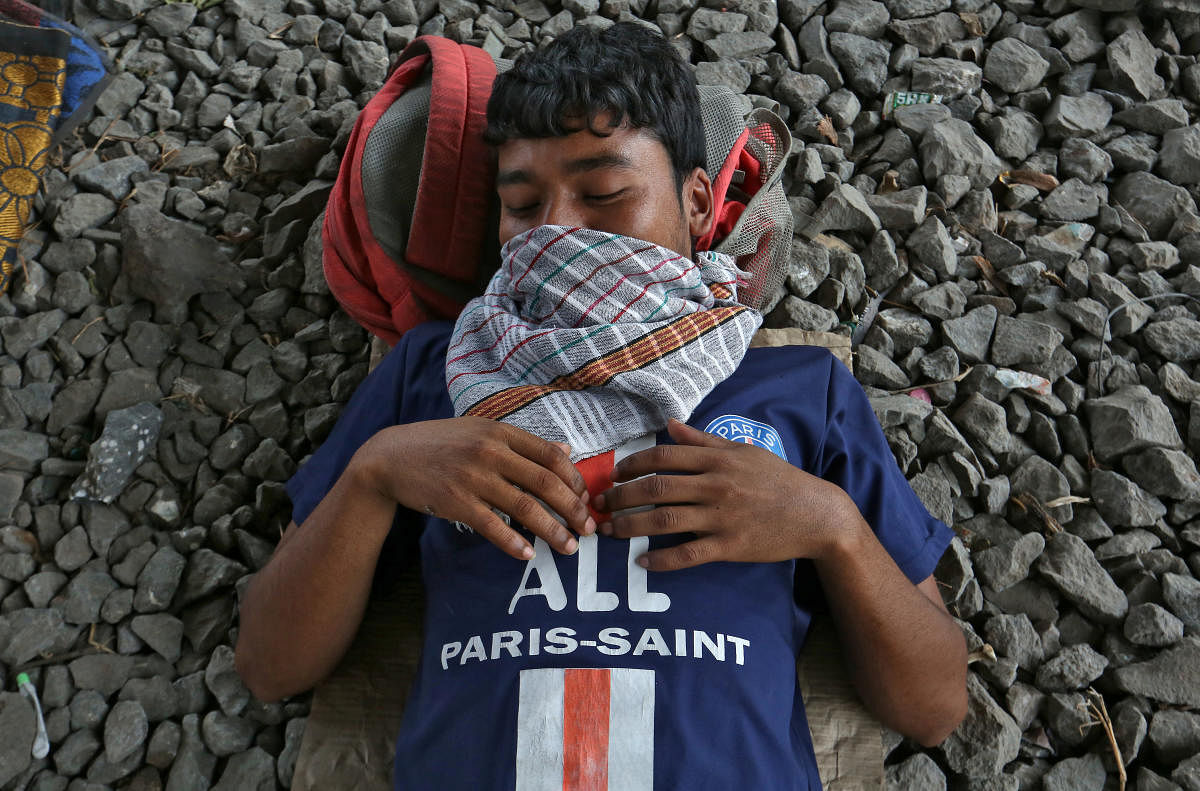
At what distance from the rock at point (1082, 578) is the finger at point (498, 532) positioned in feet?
3.32

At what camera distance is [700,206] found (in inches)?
60.7

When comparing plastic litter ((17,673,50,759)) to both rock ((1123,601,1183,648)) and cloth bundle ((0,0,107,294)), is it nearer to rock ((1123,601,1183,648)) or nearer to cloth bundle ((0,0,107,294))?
cloth bundle ((0,0,107,294))

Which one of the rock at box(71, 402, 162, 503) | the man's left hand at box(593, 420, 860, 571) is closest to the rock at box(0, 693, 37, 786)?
the rock at box(71, 402, 162, 503)

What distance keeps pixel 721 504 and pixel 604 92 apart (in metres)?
0.67

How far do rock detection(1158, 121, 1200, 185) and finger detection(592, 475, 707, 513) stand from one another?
1.61 m

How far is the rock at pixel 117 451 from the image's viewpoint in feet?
5.17

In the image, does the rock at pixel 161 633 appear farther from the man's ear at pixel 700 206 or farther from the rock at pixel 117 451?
the man's ear at pixel 700 206

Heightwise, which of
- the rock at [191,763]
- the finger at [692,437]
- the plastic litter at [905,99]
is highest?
the plastic litter at [905,99]

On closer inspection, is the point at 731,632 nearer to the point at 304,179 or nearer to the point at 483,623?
the point at 483,623

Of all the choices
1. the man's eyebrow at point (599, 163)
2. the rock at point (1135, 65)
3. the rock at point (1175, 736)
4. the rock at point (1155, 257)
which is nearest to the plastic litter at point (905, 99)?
the rock at point (1135, 65)

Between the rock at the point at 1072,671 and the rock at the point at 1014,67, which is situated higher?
the rock at the point at 1014,67

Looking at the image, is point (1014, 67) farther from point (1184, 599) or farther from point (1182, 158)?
point (1184, 599)

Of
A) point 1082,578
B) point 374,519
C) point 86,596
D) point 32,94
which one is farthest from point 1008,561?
point 32,94

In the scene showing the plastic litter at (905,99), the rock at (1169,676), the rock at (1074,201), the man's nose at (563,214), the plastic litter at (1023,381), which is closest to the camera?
the man's nose at (563,214)
